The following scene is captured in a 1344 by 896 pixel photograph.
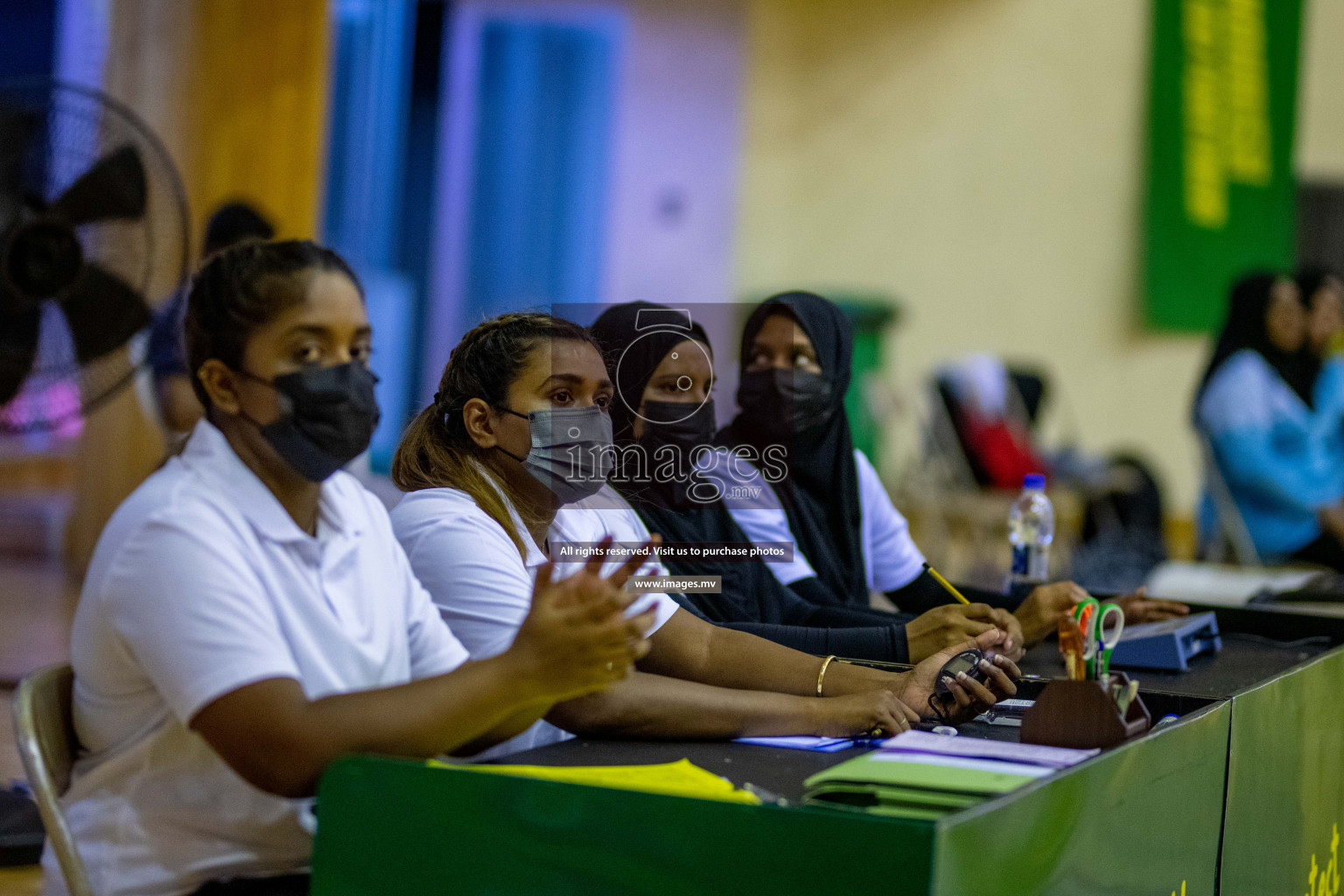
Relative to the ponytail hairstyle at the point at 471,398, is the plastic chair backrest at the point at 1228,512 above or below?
below

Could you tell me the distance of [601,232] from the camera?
7.46m

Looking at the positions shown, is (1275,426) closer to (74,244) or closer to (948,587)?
(948,587)

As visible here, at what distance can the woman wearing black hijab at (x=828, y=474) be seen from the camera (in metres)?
1.94

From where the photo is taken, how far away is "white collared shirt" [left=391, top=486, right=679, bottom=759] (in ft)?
4.97

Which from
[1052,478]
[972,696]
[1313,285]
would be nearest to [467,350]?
[972,696]

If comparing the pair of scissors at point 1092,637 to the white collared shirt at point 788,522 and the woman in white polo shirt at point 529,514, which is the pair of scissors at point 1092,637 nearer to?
the woman in white polo shirt at point 529,514

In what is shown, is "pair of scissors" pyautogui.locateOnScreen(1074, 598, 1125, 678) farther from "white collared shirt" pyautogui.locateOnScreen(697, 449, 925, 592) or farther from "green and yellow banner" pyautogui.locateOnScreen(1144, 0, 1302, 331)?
"green and yellow banner" pyautogui.locateOnScreen(1144, 0, 1302, 331)

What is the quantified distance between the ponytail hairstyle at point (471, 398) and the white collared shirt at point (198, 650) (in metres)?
0.24

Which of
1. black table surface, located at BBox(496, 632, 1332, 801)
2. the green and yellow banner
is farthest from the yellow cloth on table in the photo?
the green and yellow banner

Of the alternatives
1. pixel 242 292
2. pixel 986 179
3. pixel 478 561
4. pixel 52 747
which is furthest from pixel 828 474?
pixel 986 179

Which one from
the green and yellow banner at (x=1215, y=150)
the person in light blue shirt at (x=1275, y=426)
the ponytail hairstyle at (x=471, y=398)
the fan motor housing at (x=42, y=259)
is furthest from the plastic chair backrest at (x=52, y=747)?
the green and yellow banner at (x=1215, y=150)

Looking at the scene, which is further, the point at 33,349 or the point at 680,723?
the point at 33,349

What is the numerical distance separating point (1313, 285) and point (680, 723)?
378 cm

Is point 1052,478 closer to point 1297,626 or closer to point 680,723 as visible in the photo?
point 1297,626
